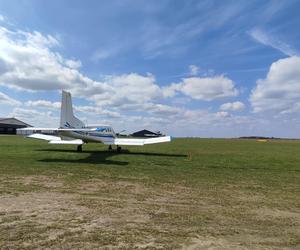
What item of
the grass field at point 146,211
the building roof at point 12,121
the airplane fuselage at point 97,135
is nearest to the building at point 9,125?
the building roof at point 12,121

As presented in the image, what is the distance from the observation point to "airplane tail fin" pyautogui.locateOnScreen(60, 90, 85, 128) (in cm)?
2075

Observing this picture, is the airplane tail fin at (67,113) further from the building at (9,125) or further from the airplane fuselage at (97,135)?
the building at (9,125)

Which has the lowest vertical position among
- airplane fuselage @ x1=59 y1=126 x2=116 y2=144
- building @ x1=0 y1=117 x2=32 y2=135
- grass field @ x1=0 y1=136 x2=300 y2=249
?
grass field @ x1=0 y1=136 x2=300 y2=249

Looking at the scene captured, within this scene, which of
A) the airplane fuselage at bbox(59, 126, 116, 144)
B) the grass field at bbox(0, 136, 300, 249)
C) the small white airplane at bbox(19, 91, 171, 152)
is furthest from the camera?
the airplane fuselage at bbox(59, 126, 116, 144)

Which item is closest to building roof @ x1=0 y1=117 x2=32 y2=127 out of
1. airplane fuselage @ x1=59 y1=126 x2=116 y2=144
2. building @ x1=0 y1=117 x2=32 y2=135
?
building @ x1=0 y1=117 x2=32 y2=135

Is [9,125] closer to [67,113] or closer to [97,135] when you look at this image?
[97,135]

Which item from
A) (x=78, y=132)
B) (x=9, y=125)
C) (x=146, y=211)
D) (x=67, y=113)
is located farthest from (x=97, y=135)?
(x=9, y=125)

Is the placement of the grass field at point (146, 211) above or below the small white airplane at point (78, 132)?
below

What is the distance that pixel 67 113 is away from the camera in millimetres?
21109

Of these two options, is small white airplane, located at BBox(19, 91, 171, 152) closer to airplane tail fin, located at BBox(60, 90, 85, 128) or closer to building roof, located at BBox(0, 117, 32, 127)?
airplane tail fin, located at BBox(60, 90, 85, 128)

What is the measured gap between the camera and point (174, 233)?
498cm

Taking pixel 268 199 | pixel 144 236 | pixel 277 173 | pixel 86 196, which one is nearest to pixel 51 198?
pixel 86 196

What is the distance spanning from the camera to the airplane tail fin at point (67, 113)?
20.8 metres

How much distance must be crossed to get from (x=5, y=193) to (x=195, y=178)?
6536 mm
